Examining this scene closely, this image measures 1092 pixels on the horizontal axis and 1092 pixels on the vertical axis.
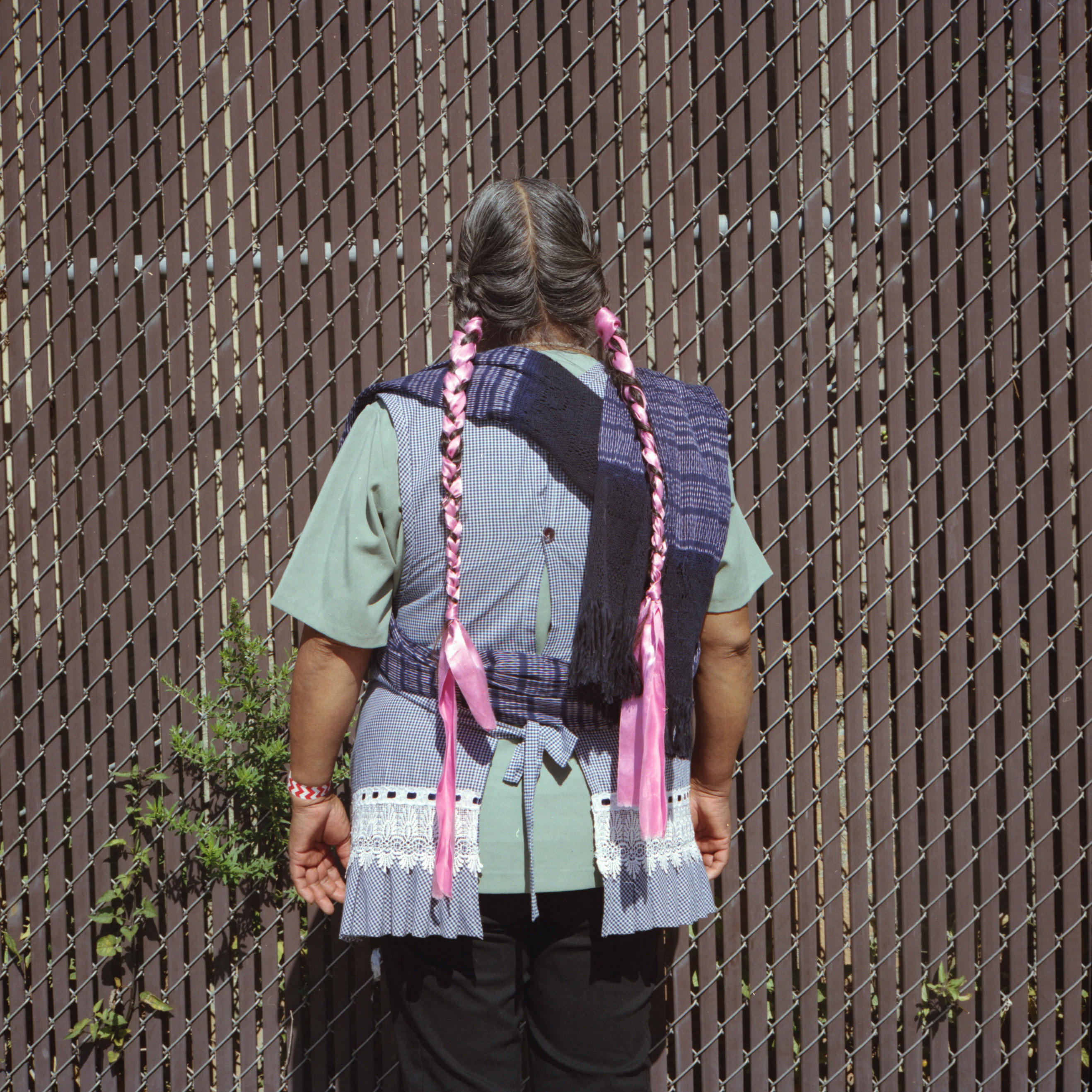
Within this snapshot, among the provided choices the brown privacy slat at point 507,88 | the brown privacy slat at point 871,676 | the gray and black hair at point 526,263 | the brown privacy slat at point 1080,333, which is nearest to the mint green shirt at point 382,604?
the gray and black hair at point 526,263

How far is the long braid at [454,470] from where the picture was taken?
5.47 ft

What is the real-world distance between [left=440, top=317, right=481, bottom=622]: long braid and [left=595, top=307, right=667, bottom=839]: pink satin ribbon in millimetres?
293

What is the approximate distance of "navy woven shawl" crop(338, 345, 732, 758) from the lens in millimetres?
1655

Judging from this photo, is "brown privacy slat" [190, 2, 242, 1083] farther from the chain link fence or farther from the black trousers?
the black trousers

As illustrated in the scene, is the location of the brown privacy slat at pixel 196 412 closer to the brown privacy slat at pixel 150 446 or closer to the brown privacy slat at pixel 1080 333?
the brown privacy slat at pixel 150 446

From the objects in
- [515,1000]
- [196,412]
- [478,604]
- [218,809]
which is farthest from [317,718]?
[196,412]

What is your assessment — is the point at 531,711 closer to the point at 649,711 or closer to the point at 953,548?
the point at 649,711

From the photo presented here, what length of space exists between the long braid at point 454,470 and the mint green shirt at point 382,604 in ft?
0.31

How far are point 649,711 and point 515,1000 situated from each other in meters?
0.62

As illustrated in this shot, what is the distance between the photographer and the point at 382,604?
1755mm

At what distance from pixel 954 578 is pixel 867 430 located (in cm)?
46

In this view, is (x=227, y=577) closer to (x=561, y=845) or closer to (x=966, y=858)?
(x=561, y=845)

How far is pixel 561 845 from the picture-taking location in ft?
5.56

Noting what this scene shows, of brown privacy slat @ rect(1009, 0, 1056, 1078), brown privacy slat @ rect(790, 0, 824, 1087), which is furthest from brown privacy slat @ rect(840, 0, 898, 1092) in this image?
brown privacy slat @ rect(1009, 0, 1056, 1078)
